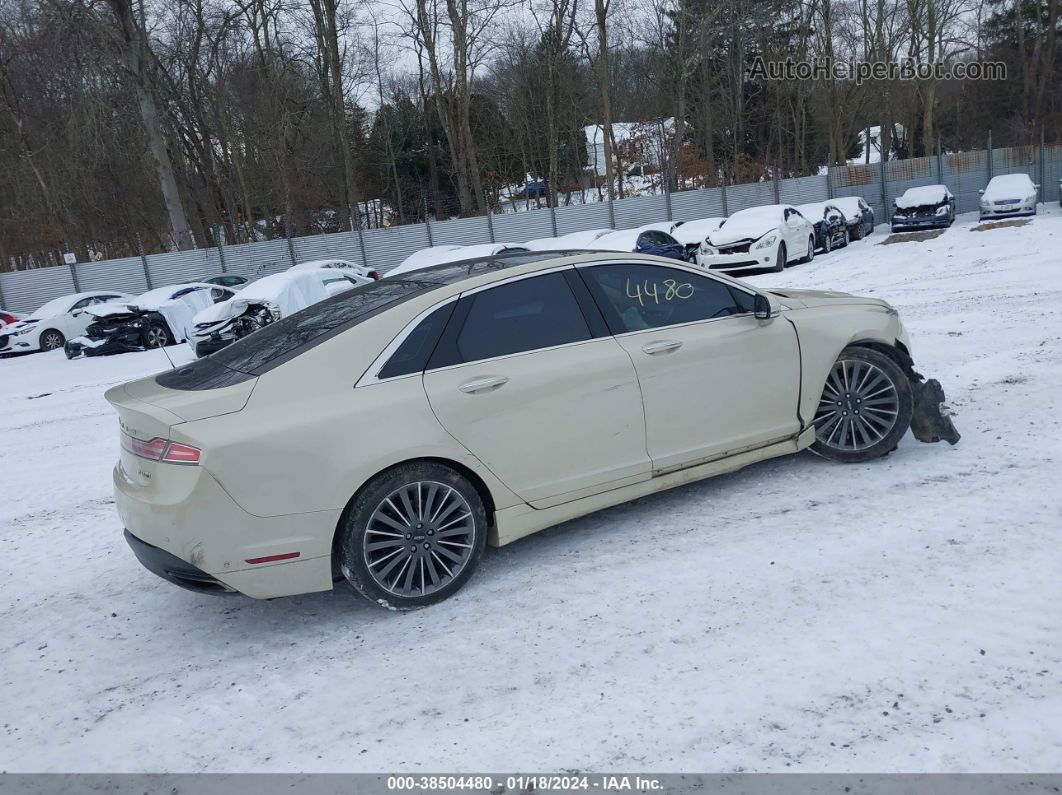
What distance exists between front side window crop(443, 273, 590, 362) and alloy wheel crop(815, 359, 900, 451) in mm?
1794

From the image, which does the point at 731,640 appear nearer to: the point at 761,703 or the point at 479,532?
the point at 761,703

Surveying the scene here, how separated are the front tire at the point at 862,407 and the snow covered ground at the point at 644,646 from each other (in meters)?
0.16

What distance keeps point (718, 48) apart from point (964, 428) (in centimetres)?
4420

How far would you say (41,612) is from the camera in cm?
484

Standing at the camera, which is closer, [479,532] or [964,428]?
[479,532]

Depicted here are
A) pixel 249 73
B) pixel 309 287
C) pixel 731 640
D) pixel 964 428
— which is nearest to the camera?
pixel 731 640

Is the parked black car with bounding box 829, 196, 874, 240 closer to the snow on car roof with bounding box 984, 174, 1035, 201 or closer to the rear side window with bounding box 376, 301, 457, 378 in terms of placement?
the snow on car roof with bounding box 984, 174, 1035, 201

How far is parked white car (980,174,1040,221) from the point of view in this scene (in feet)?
81.2

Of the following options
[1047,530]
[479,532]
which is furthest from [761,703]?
[1047,530]

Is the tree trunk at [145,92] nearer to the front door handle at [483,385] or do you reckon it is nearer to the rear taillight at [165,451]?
the rear taillight at [165,451]

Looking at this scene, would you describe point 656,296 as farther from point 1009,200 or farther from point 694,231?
point 1009,200

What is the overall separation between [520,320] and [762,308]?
5.15 feet

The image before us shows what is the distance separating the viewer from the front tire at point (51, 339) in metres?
22.2

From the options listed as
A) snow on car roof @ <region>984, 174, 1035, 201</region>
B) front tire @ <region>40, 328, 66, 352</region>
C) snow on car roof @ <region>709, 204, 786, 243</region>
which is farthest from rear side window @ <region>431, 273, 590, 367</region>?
snow on car roof @ <region>984, 174, 1035, 201</region>
